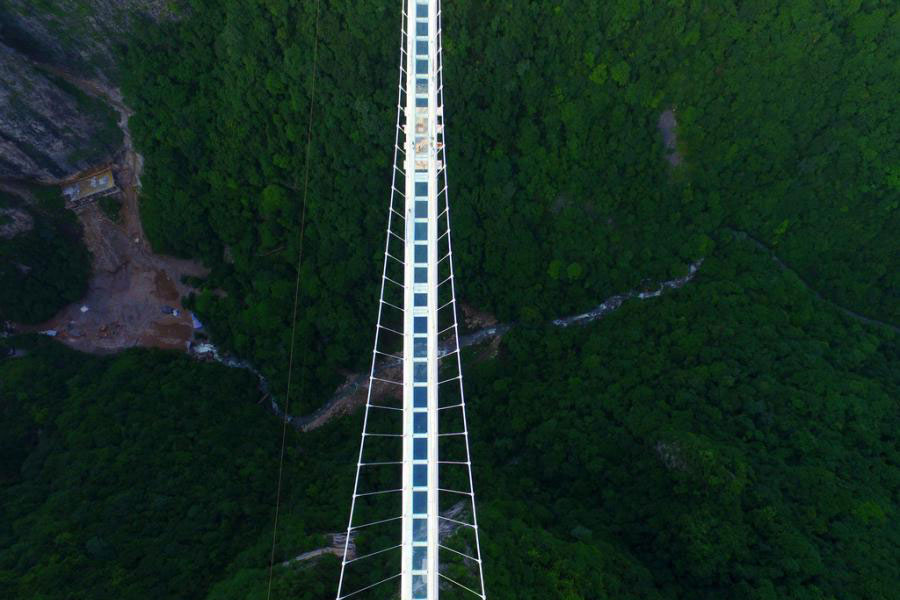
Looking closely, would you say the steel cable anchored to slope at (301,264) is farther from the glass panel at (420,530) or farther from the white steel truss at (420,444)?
the glass panel at (420,530)

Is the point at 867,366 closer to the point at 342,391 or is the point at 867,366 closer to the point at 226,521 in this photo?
the point at 342,391

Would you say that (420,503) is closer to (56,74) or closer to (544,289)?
(544,289)

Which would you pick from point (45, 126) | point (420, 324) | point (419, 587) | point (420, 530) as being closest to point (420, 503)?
point (420, 530)

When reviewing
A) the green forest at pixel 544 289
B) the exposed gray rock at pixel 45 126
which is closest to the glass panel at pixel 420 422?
the green forest at pixel 544 289

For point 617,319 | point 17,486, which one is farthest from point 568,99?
point 17,486

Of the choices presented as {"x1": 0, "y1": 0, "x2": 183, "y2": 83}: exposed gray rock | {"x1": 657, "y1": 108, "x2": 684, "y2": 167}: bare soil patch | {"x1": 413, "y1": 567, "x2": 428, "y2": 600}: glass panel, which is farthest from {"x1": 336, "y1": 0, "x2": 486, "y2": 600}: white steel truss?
{"x1": 0, "y1": 0, "x2": 183, "y2": 83}: exposed gray rock

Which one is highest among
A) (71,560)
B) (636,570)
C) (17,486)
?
(17,486)
